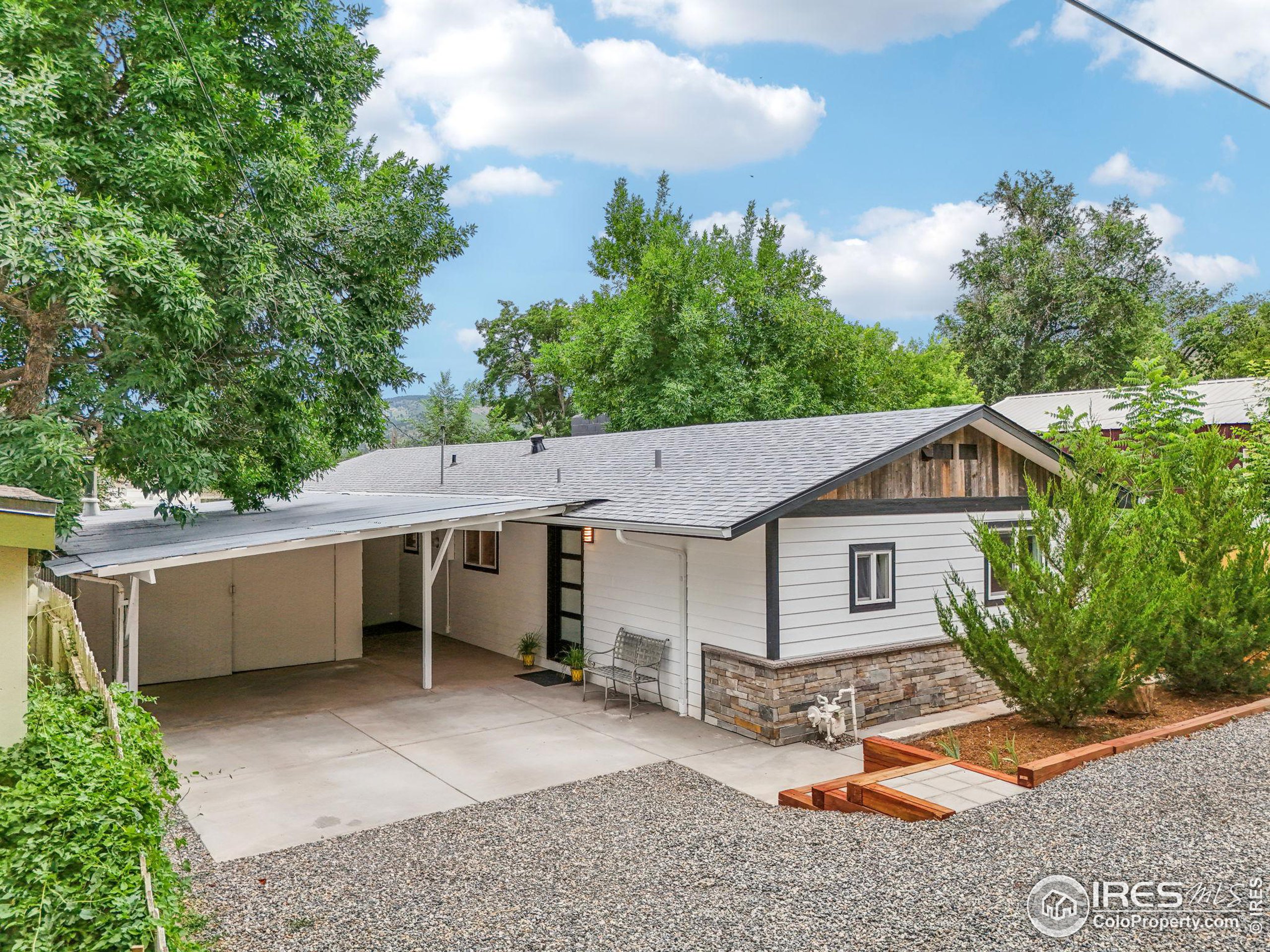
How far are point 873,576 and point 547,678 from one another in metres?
4.50

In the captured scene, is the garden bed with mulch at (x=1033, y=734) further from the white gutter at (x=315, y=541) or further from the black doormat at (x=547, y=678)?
the white gutter at (x=315, y=541)

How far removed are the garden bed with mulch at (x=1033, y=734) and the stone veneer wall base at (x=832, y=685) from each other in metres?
1.16

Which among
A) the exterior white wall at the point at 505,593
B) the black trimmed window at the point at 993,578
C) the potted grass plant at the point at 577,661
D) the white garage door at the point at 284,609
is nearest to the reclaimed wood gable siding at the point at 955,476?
the black trimmed window at the point at 993,578

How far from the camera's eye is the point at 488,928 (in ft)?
14.3

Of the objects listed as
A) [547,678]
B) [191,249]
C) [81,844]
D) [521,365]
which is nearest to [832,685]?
[547,678]

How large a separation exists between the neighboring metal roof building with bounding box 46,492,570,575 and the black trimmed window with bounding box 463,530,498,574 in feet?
2.65

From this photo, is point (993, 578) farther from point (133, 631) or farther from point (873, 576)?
point (133, 631)

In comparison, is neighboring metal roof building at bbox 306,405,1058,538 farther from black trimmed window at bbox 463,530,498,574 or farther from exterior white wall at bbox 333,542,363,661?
exterior white wall at bbox 333,542,363,661

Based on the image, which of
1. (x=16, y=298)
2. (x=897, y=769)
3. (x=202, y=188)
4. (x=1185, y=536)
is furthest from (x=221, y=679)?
(x=1185, y=536)

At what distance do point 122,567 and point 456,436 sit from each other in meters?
31.8

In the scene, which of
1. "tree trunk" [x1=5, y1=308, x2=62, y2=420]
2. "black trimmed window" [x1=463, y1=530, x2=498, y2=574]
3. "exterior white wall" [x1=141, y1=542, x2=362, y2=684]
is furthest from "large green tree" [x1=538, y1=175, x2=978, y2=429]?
"tree trunk" [x1=5, y1=308, x2=62, y2=420]

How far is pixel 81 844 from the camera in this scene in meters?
3.23

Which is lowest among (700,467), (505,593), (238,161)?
(505,593)

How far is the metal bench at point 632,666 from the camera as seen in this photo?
954 centimetres
